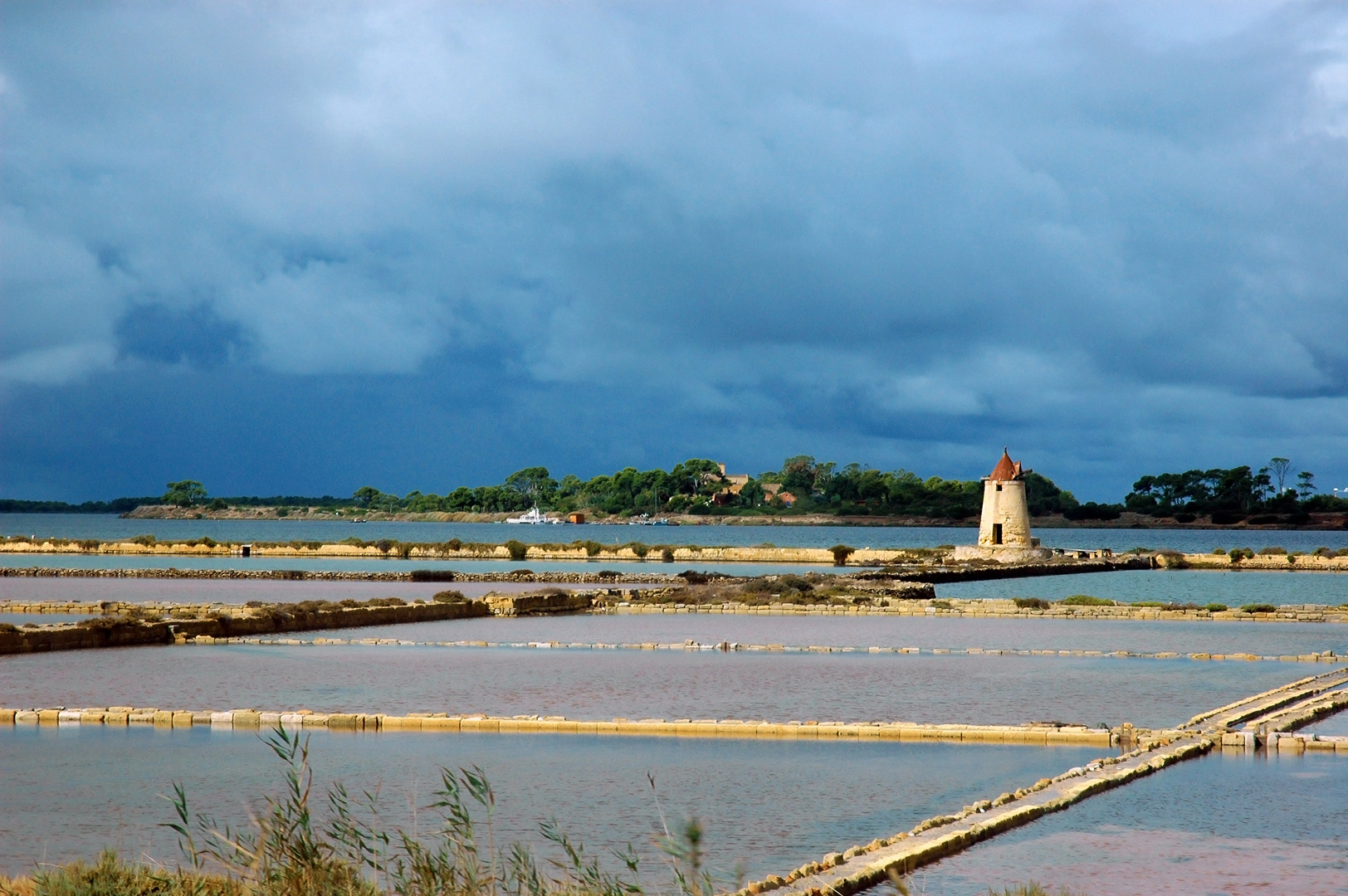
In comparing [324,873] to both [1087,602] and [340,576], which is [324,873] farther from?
[340,576]

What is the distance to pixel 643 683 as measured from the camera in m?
15.9

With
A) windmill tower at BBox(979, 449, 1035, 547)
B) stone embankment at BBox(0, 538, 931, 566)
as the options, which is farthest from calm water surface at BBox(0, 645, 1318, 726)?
stone embankment at BBox(0, 538, 931, 566)

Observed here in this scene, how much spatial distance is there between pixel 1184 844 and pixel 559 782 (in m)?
4.14

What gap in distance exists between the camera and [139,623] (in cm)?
2108

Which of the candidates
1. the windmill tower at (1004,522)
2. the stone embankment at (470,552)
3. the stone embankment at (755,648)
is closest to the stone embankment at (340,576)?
the windmill tower at (1004,522)

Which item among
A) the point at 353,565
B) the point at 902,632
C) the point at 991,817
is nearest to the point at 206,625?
the point at 902,632

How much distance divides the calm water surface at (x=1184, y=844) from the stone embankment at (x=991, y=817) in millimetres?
99

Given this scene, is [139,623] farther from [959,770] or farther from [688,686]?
[959,770]

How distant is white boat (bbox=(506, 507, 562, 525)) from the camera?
140250 millimetres

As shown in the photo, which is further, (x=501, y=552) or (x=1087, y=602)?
(x=501, y=552)

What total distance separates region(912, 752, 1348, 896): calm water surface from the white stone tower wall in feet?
131

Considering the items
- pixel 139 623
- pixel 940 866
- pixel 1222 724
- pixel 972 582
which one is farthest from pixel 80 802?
pixel 972 582

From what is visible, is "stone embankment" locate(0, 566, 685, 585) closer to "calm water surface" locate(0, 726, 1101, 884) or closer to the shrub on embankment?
the shrub on embankment

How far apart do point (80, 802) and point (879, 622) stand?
68.2 feet
